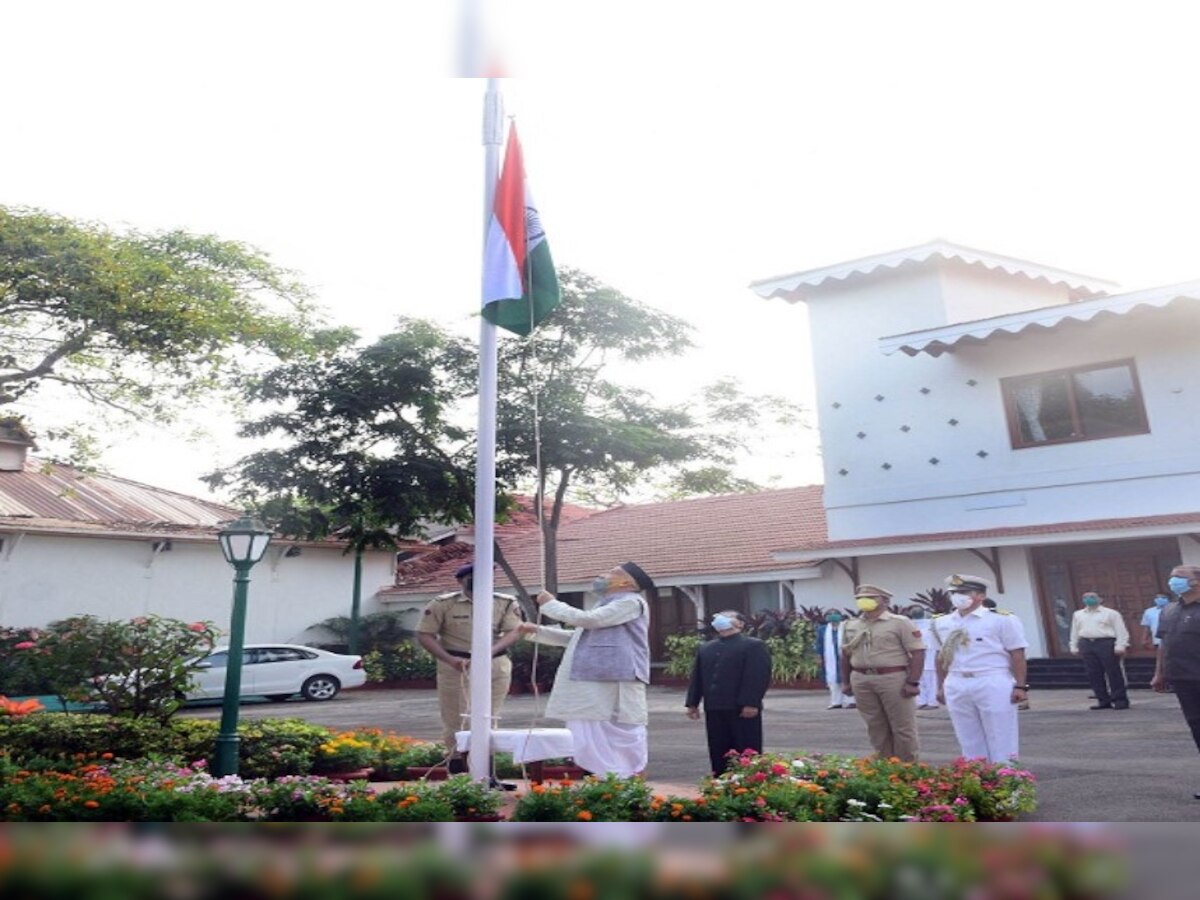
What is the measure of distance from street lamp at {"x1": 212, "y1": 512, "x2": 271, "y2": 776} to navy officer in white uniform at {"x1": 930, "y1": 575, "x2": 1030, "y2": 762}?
430 centimetres

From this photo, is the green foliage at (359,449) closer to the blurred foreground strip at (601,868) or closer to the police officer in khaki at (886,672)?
the police officer in khaki at (886,672)

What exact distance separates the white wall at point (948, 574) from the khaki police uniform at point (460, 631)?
2.32 meters

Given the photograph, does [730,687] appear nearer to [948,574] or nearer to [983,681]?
[983,681]

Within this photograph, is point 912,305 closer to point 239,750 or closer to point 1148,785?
point 1148,785

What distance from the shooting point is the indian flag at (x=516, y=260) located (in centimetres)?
516

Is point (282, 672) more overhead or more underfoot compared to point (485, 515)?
more underfoot

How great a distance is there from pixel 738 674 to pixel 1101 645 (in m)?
2.24

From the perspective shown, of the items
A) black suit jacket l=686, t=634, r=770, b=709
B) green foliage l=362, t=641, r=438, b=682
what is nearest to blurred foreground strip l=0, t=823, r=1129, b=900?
black suit jacket l=686, t=634, r=770, b=709

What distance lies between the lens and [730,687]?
5.42 m

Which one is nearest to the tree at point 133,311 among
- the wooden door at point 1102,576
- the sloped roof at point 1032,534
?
the sloped roof at point 1032,534

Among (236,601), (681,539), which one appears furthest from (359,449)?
(681,539)

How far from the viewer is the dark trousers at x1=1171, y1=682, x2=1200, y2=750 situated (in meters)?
4.89

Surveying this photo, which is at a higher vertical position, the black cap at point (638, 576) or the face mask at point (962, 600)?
the black cap at point (638, 576)

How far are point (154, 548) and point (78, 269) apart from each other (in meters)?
2.19
